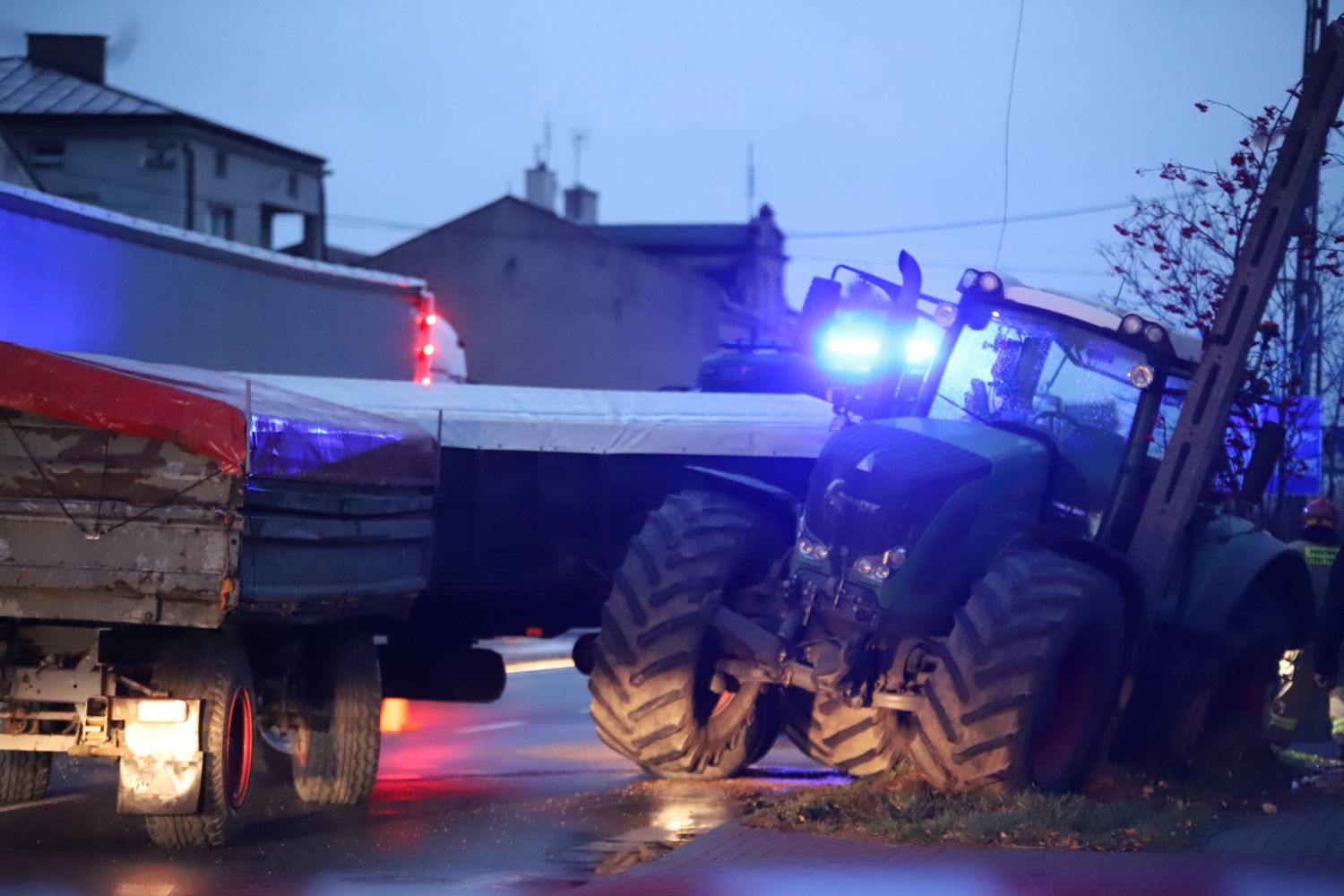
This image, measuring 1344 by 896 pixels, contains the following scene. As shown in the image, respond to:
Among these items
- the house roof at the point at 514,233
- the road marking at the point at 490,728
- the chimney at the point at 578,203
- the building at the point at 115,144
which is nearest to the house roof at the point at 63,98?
→ the building at the point at 115,144

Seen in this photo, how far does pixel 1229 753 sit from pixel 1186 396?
2.60 m

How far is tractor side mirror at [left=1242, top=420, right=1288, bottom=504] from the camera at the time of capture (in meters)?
12.1

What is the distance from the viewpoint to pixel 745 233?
308ft

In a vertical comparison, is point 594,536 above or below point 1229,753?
above

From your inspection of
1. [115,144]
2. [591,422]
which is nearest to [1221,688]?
[591,422]

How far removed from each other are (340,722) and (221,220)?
51151 millimetres

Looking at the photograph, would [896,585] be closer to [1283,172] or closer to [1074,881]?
[1074,881]

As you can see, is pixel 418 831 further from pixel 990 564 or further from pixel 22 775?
pixel 990 564

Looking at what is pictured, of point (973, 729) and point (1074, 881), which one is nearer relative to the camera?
point (1074, 881)

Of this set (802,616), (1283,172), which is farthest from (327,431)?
(1283,172)

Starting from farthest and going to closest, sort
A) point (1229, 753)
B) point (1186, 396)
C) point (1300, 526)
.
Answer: point (1300, 526), point (1229, 753), point (1186, 396)

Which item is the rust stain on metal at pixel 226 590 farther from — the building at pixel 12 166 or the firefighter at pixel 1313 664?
the building at pixel 12 166

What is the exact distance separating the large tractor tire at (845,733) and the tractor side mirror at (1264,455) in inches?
102

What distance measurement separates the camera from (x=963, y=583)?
11.3 metres
